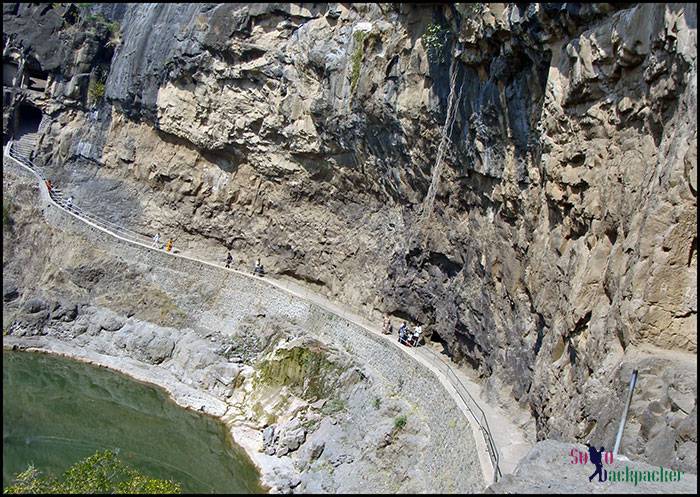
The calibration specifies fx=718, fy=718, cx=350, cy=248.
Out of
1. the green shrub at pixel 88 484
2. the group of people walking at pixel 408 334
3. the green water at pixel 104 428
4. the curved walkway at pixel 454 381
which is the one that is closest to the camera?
the green shrub at pixel 88 484

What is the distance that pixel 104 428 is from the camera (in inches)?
985

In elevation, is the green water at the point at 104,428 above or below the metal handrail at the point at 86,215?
below

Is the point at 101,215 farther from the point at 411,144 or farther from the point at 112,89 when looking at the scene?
the point at 411,144

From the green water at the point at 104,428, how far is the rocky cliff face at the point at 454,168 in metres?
8.46

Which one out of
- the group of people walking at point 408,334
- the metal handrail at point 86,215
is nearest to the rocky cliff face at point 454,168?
the metal handrail at point 86,215

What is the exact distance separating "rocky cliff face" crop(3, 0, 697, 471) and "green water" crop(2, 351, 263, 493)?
846 centimetres

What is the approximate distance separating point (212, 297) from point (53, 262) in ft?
29.1

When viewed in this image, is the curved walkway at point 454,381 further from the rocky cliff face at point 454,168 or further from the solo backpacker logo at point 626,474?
the solo backpacker logo at point 626,474

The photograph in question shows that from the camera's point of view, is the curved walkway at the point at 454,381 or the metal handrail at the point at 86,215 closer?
the curved walkway at the point at 454,381

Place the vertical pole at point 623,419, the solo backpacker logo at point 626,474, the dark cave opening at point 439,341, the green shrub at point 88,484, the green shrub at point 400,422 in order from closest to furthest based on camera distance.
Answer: the solo backpacker logo at point 626,474 < the vertical pole at point 623,419 < the green shrub at point 88,484 < the green shrub at point 400,422 < the dark cave opening at point 439,341

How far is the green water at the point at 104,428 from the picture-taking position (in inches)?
853

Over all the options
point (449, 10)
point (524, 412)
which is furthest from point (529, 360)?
point (449, 10)

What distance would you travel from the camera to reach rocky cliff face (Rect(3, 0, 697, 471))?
1327 cm

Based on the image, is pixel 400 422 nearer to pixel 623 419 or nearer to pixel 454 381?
pixel 454 381
